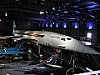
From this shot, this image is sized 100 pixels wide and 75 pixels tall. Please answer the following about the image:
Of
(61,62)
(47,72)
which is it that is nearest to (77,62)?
(61,62)

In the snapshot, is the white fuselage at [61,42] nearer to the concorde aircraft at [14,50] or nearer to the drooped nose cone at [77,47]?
the drooped nose cone at [77,47]

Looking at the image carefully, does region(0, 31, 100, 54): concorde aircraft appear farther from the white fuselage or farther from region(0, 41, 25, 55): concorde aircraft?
region(0, 41, 25, 55): concorde aircraft

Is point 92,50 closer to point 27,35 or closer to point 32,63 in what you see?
point 32,63

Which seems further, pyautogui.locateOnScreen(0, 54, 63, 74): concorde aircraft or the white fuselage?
the white fuselage

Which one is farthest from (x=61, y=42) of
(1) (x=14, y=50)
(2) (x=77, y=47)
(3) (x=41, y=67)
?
(1) (x=14, y=50)

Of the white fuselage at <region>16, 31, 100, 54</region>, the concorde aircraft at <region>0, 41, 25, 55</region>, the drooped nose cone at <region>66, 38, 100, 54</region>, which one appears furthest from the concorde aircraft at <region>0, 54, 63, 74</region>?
the concorde aircraft at <region>0, 41, 25, 55</region>

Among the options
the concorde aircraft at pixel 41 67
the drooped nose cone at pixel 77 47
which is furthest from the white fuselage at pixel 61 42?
the concorde aircraft at pixel 41 67

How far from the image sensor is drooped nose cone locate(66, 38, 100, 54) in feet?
51.5

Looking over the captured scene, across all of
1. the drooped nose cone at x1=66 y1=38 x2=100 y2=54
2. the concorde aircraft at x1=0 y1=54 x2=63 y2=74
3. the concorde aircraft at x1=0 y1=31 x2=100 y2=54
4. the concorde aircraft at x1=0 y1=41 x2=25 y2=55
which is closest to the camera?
the concorde aircraft at x1=0 y1=54 x2=63 y2=74

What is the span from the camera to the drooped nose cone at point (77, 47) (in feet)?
51.5

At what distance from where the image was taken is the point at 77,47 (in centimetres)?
1666

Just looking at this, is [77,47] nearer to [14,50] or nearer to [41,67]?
[41,67]

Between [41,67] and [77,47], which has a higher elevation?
[77,47]

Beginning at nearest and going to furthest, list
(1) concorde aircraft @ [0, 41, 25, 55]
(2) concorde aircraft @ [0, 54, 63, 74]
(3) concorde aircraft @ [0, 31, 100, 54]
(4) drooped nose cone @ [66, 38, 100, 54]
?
(2) concorde aircraft @ [0, 54, 63, 74] < (4) drooped nose cone @ [66, 38, 100, 54] < (3) concorde aircraft @ [0, 31, 100, 54] < (1) concorde aircraft @ [0, 41, 25, 55]
